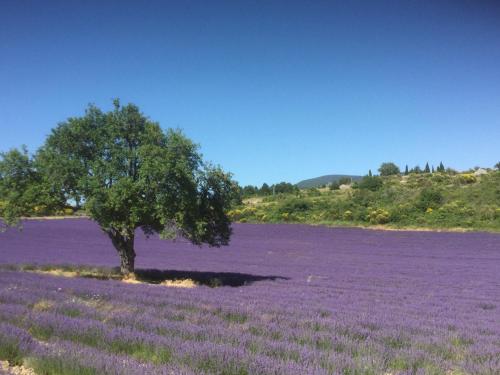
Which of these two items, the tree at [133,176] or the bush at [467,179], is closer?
the tree at [133,176]

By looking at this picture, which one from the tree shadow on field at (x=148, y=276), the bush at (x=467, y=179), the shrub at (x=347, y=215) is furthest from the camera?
the bush at (x=467, y=179)

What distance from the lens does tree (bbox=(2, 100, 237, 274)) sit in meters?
14.5

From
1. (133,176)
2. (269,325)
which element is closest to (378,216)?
(133,176)

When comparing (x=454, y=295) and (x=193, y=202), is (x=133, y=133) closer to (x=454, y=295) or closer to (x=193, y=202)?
(x=193, y=202)

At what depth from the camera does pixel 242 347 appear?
5910 mm

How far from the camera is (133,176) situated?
1536 cm

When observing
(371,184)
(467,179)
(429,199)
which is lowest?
(429,199)

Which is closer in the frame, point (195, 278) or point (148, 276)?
point (195, 278)

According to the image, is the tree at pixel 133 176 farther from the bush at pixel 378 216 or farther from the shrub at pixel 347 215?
the shrub at pixel 347 215

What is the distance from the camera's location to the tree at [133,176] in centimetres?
1446

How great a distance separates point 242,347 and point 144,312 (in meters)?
3.21

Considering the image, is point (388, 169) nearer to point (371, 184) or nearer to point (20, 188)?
point (371, 184)

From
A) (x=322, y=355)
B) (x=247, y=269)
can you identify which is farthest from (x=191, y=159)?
(x=322, y=355)

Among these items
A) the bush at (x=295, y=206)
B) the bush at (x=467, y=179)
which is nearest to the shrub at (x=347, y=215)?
the bush at (x=295, y=206)
